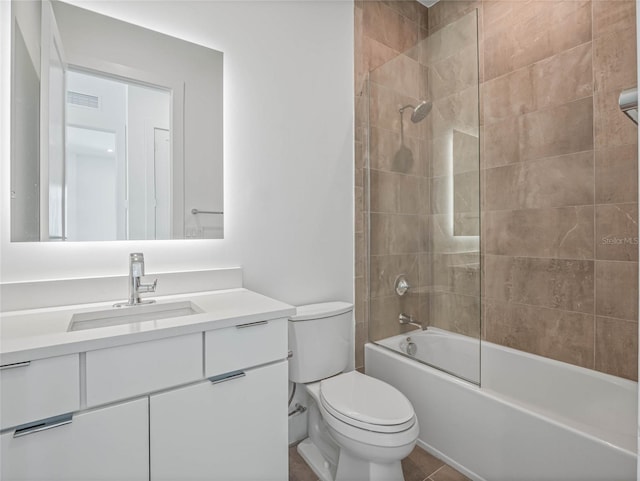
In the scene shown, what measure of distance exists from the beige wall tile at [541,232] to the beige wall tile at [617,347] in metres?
0.33

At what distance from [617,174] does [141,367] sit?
2065 millimetres

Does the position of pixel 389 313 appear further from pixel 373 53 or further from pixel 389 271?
pixel 373 53

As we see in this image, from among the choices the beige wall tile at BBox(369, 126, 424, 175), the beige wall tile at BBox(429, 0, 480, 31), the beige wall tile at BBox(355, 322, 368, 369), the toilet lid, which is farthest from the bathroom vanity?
the beige wall tile at BBox(429, 0, 480, 31)

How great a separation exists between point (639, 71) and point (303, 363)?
152cm

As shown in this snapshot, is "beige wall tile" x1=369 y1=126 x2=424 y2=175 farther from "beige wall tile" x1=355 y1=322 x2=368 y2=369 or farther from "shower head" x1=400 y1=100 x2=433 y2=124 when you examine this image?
"beige wall tile" x1=355 y1=322 x2=368 y2=369

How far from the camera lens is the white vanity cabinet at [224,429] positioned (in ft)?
3.27

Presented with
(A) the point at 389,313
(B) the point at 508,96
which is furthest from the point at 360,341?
(B) the point at 508,96

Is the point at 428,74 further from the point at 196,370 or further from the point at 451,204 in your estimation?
the point at 196,370

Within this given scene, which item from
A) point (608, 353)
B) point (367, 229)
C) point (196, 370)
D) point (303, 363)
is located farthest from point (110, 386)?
point (608, 353)

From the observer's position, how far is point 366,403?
4.58 ft

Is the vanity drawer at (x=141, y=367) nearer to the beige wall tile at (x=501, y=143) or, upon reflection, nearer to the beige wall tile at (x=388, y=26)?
the beige wall tile at (x=501, y=143)

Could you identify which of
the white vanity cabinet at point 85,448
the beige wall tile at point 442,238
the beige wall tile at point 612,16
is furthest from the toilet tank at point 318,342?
the beige wall tile at point 612,16

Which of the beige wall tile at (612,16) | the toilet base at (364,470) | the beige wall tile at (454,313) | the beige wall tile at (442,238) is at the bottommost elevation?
the toilet base at (364,470)

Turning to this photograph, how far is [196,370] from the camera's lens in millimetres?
1032
